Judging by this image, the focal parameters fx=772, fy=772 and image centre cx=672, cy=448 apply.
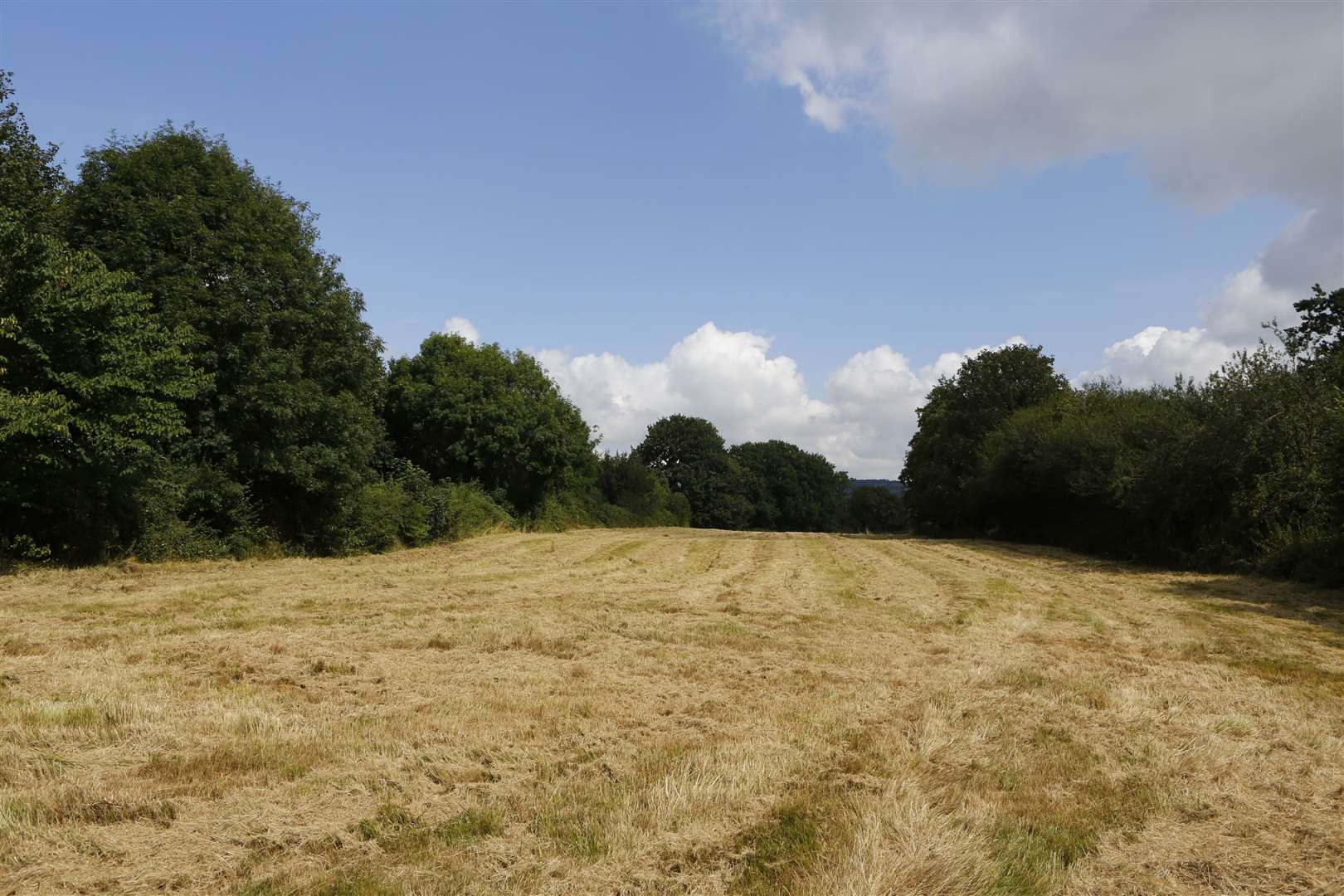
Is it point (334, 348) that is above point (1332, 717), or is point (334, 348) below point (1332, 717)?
above

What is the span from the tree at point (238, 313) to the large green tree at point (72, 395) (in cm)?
166

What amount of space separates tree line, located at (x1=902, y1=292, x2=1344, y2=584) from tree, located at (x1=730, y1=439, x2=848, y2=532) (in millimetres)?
51284

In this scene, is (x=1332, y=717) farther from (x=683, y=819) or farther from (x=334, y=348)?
(x=334, y=348)

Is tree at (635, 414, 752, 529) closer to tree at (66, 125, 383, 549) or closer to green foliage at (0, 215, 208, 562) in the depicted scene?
tree at (66, 125, 383, 549)

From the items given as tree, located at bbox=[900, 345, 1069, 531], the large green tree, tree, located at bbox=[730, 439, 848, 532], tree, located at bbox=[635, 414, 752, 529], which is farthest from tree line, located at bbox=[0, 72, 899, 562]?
tree, located at bbox=[730, 439, 848, 532]

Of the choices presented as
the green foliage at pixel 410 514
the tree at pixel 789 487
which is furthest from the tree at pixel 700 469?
the green foliage at pixel 410 514

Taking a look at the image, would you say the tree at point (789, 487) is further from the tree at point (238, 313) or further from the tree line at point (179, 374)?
the tree at point (238, 313)

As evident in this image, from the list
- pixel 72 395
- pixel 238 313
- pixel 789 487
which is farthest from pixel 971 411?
pixel 789 487

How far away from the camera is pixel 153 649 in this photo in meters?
7.91

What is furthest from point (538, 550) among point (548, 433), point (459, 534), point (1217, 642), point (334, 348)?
point (1217, 642)

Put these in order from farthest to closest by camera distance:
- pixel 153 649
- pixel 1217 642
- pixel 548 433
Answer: pixel 548 433
pixel 1217 642
pixel 153 649

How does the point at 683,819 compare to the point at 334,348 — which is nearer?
the point at 683,819

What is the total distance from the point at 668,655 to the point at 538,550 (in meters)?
16.6

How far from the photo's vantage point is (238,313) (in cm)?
1823
